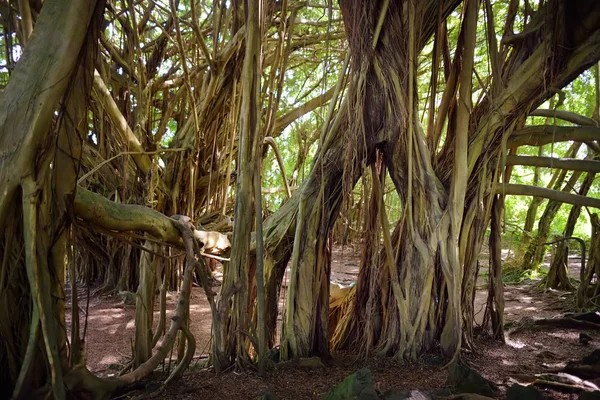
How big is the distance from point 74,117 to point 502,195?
→ 2.53 metres

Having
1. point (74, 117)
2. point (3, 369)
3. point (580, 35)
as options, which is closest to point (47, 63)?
point (74, 117)

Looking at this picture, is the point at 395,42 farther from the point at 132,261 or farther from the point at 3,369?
the point at 132,261

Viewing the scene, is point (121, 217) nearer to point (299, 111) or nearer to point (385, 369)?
point (385, 369)

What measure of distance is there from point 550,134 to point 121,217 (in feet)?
8.61

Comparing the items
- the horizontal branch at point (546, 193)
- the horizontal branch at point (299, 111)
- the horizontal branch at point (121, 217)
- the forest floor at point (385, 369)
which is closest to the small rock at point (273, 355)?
the forest floor at point (385, 369)

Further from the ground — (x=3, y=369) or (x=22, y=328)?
(x=22, y=328)

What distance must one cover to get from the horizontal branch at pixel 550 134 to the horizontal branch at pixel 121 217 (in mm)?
2119

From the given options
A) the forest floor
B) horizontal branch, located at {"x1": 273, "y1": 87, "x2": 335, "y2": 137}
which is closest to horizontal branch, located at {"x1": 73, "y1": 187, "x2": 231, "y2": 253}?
the forest floor

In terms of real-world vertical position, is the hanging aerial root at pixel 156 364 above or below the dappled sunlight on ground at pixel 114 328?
above

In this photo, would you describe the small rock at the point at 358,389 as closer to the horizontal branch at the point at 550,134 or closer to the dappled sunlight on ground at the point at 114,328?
the horizontal branch at the point at 550,134

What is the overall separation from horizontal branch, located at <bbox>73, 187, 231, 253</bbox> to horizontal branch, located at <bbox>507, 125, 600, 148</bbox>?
212 centimetres

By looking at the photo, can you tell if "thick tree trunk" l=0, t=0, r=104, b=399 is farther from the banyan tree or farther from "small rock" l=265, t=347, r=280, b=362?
"small rock" l=265, t=347, r=280, b=362

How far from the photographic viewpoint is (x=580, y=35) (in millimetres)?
2590

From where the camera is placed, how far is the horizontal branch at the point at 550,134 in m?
3.12
